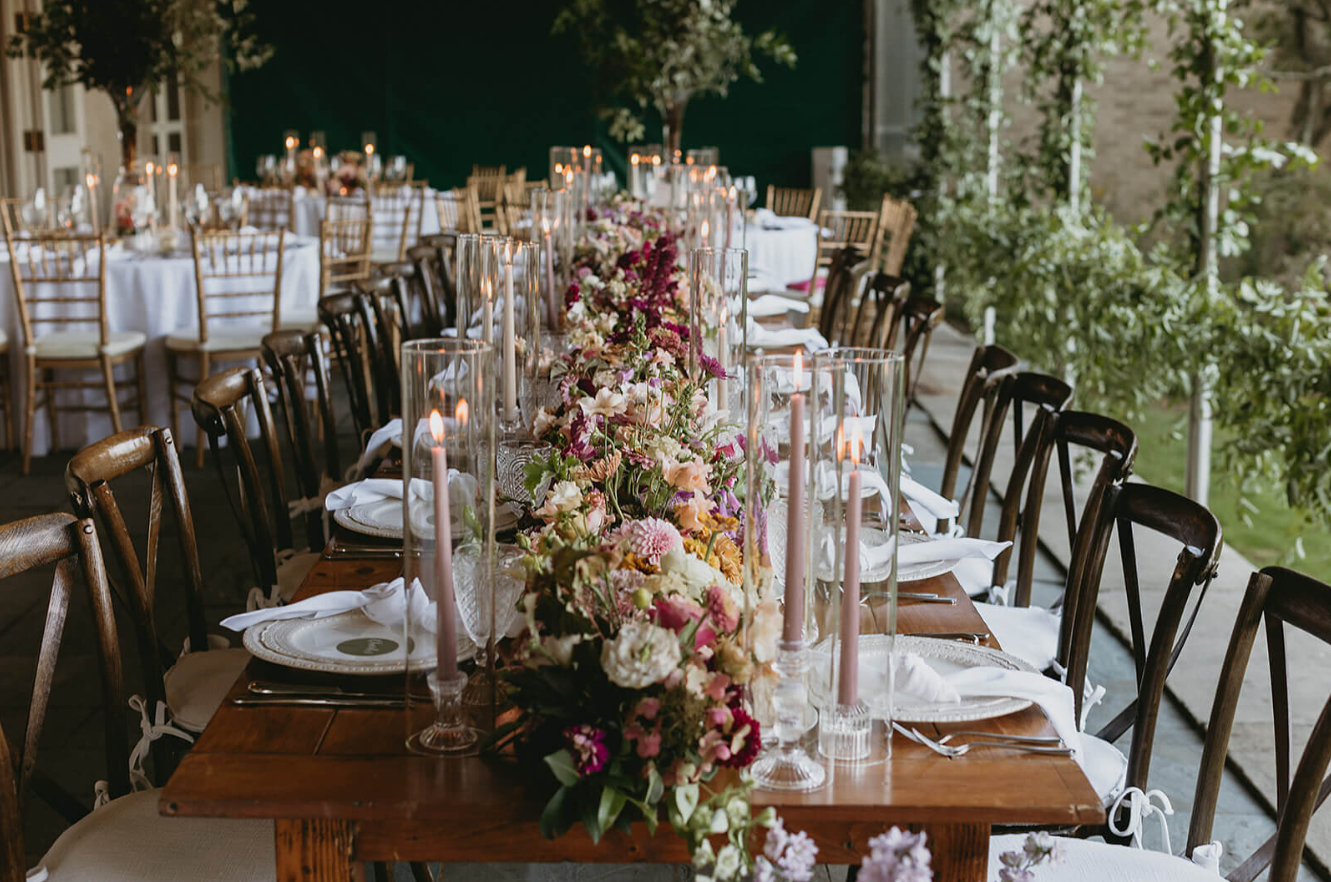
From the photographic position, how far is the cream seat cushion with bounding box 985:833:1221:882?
1.63 meters

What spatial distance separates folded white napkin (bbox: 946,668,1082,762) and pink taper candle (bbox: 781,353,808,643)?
0.28 m

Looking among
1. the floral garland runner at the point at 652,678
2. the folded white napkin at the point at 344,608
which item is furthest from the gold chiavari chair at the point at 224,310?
the floral garland runner at the point at 652,678

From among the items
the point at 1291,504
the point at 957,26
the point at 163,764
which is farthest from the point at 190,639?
the point at 957,26

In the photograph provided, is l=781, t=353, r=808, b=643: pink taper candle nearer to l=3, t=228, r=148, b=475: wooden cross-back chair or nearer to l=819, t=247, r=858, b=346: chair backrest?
l=819, t=247, r=858, b=346: chair backrest

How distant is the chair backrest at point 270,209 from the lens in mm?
8453

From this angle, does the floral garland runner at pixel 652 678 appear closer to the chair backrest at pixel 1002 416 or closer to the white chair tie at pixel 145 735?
the white chair tie at pixel 145 735

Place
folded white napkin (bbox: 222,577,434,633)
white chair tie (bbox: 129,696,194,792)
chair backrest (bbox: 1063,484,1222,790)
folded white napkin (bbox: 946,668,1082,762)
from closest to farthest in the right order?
folded white napkin (bbox: 946,668,1082,762) < folded white napkin (bbox: 222,577,434,633) < chair backrest (bbox: 1063,484,1222,790) < white chair tie (bbox: 129,696,194,792)

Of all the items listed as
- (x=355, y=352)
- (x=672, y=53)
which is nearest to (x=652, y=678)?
(x=355, y=352)

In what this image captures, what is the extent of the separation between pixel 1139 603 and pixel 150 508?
5.27ft

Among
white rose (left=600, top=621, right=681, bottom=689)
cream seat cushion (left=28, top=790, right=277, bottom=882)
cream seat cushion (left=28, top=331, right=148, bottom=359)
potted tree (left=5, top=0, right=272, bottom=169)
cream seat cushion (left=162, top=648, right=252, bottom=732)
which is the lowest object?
cream seat cushion (left=28, top=790, right=277, bottom=882)

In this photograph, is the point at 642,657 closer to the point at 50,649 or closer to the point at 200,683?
the point at 50,649

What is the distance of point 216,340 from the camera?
18.0ft

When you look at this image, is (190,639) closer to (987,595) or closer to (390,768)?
(390,768)

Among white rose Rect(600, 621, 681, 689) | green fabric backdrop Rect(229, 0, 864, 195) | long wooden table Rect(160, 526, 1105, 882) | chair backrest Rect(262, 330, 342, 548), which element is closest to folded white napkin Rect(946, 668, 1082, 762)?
long wooden table Rect(160, 526, 1105, 882)
